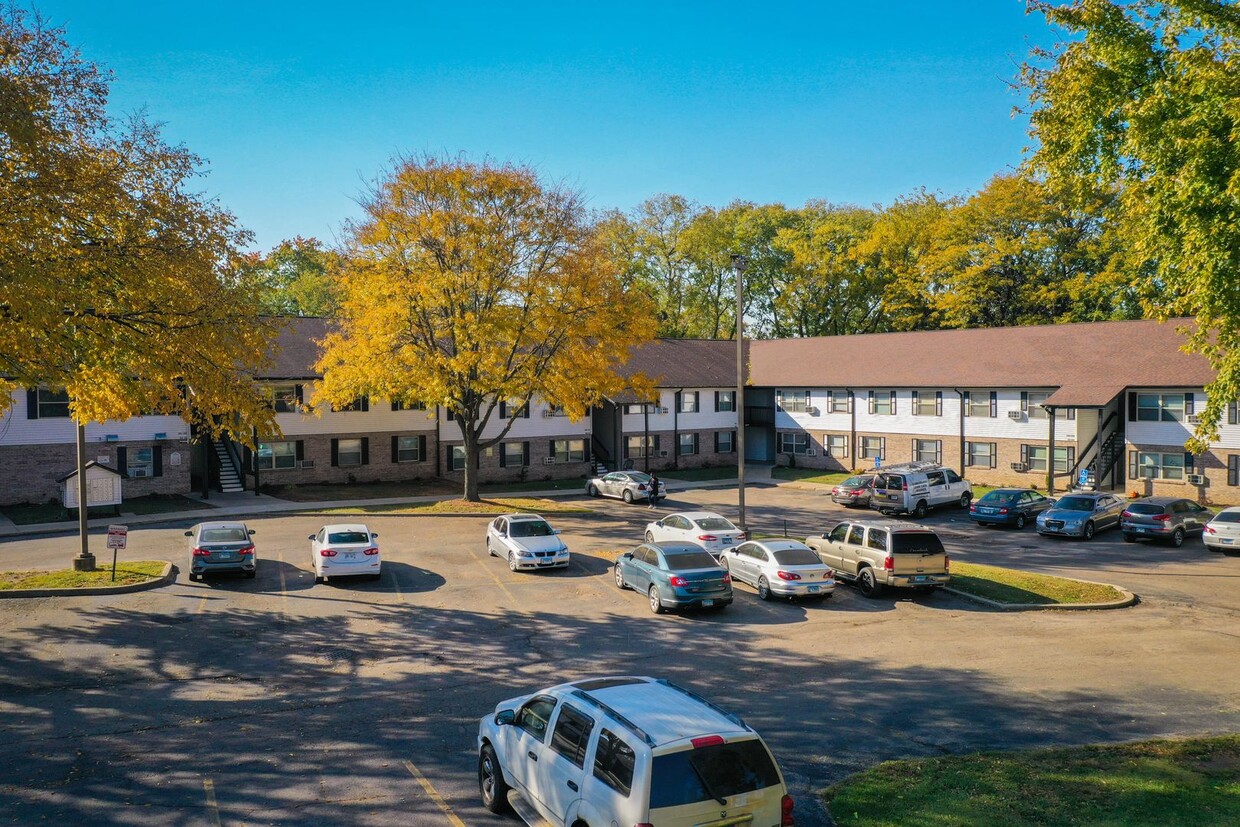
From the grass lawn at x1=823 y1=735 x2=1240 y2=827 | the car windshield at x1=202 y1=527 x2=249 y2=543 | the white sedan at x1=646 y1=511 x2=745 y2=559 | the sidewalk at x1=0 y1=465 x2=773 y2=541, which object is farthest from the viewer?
the sidewalk at x1=0 y1=465 x2=773 y2=541

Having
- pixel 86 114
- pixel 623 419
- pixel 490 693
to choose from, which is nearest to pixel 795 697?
pixel 490 693

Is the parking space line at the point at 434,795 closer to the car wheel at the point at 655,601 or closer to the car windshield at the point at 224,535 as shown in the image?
the car wheel at the point at 655,601

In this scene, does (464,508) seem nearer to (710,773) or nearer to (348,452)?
(348,452)

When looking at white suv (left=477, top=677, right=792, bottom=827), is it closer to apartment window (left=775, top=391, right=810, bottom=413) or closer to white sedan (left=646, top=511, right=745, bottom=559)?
white sedan (left=646, top=511, right=745, bottom=559)

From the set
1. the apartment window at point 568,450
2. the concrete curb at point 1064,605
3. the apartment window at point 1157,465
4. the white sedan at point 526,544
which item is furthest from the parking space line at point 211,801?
the apartment window at point 1157,465

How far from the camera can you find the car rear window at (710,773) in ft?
24.1

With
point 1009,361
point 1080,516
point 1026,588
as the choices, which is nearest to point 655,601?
point 1026,588

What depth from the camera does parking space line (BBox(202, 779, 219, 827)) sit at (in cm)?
962

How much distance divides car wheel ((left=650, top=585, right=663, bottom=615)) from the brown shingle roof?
2696cm

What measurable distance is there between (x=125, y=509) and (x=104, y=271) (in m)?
20.4

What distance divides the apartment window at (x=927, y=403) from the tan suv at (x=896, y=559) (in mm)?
25907

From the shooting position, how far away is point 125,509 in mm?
34562

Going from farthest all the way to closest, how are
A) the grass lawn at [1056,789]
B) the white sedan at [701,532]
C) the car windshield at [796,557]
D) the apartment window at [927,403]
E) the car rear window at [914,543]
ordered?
the apartment window at [927,403] → the white sedan at [701,532] → the car rear window at [914,543] → the car windshield at [796,557] → the grass lawn at [1056,789]

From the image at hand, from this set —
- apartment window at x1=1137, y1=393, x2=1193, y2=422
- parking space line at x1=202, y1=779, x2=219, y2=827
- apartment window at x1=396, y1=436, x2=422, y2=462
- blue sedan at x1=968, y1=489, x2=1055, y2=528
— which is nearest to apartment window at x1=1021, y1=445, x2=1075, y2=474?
apartment window at x1=1137, y1=393, x2=1193, y2=422
